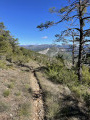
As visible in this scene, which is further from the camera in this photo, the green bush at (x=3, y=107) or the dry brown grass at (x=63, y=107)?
the dry brown grass at (x=63, y=107)

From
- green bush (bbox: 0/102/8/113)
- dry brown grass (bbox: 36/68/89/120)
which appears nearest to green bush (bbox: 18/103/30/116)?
green bush (bbox: 0/102/8/113)

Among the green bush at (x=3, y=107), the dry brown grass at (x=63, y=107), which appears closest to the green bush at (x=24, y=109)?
the green bush at (x=3, y=107)

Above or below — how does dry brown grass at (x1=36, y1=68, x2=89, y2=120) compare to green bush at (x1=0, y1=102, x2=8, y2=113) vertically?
below

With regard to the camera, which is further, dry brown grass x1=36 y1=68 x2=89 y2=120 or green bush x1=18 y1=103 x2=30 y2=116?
dry brown grass x1=36 y1=68 x2=89 y2=120

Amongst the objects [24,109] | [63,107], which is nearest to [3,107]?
[24,109]

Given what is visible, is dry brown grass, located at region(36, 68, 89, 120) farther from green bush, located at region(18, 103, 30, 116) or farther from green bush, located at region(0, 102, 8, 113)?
green bush, located at region(0, 102, 8, 113)

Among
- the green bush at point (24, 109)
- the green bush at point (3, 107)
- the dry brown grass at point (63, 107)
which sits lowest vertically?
the dry brown grass at point (63, 107)

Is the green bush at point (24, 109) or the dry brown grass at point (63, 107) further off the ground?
the green bush at point (24, 109)

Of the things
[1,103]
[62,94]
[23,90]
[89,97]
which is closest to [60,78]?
[62,94]

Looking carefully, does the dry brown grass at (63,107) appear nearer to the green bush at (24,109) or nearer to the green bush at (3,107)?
the green bush at (24,109)

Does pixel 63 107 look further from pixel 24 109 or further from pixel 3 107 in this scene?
pixel 3 107

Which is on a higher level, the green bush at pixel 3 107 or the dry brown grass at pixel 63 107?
the green bush at pixel 3 107

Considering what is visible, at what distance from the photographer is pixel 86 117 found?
3.70 m

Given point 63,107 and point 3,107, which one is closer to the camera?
point 3,107
